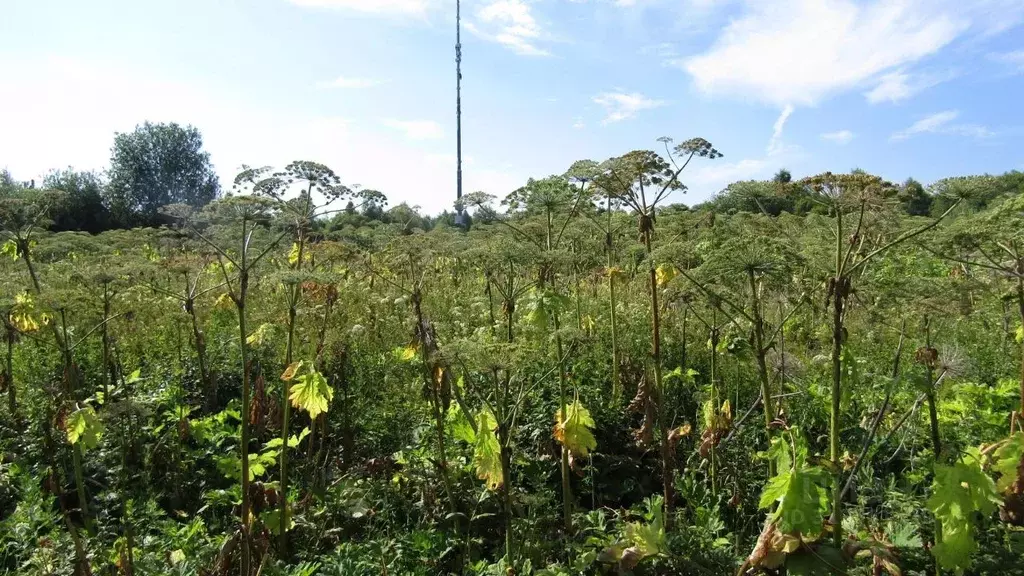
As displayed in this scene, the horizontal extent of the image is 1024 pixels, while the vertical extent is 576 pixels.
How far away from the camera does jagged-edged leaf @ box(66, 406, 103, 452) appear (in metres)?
2.96

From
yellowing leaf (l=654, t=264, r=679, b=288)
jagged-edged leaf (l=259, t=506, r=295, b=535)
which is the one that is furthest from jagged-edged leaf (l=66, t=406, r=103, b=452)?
yellowing leaf (l=654, t=264, r=679, b=288)

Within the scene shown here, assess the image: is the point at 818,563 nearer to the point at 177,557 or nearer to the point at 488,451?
the point at 488,451

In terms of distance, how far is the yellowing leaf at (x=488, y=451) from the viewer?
2.96 metres

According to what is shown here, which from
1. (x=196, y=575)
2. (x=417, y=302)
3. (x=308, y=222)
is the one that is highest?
(x=308, y=222)

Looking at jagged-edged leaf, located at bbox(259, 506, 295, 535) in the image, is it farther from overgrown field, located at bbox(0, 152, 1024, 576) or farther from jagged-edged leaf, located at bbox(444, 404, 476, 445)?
jagged-edged leaf, located at bbox(444, 404, 476, 445)

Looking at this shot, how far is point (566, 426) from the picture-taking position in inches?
130

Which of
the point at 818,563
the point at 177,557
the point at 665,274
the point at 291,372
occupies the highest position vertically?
the point at 665,274

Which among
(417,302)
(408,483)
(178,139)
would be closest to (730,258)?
(417,302)

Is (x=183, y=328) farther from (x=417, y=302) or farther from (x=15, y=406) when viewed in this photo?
(x=417, y=302)

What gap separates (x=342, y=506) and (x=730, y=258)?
2721mm

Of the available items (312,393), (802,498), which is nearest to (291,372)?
(312,393)

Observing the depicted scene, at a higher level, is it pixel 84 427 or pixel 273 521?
pixel 84 427

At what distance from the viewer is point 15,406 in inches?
216

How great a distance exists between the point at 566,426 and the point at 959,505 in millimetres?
1691
